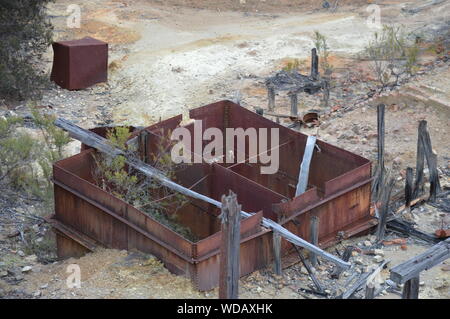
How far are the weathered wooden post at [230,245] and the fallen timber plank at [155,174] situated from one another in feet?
7.23

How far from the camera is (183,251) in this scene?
36.0 feet

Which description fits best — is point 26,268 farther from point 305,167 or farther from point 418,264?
point 418,264

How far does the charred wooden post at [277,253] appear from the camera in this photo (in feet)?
37.8

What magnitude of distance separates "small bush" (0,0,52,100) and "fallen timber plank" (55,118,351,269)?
19.0ft

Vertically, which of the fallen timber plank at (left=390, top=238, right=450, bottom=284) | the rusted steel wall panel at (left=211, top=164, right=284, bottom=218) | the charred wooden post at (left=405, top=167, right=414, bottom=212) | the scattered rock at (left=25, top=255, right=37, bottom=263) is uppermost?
the fallen timber plank at (left=390, top=238, right=450, bottom=284)

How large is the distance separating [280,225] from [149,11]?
15848 mm

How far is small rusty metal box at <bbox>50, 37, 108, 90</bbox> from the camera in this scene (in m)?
20.5

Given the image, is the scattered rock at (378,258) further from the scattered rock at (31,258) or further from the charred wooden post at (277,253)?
the scattered rock at (31,258)

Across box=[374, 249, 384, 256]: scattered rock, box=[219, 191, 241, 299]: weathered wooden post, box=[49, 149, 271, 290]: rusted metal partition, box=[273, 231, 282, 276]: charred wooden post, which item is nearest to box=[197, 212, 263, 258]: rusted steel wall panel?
box=[49, 149, 271, 290]: rusted metal partition

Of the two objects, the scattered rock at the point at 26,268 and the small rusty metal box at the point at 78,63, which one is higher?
the small rusty metal box at the point at 78,63

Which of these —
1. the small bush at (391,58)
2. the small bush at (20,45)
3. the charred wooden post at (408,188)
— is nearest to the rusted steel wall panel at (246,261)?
the charred wooden post at (408,188)

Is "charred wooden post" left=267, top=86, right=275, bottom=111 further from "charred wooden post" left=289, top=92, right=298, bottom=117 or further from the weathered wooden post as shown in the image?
the weathered wooden post

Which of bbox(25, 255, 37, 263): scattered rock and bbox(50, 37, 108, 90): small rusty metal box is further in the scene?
bbox(50, 37, 108, 90): small rusty metal box

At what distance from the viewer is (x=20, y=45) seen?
19797 mm
